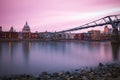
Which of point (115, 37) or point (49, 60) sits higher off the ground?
point (115, 37)

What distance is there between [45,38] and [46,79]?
120 meters

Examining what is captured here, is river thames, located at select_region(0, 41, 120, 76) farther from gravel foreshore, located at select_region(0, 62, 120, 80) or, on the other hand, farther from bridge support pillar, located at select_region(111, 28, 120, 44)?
bridge support pillar, located at select_region(111, 28, 120, 44)

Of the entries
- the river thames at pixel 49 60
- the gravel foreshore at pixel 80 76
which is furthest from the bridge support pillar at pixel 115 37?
the gravel foreshore at pixel 80 76

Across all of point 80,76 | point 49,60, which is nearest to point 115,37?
point 49,60

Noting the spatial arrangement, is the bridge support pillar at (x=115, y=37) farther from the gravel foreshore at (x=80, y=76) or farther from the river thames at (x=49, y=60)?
the gravel foreshore at (x=80, y=76)

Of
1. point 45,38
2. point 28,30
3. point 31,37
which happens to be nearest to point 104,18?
point 45,38

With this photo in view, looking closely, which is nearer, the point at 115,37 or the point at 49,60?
the point at 49,60

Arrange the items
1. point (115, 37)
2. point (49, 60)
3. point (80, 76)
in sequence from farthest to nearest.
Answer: point (115, 37) → point (49, 60) → point (80, 76)

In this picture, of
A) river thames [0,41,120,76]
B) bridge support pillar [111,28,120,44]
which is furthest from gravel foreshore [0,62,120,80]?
bridge support pillar [111,28,120,44]

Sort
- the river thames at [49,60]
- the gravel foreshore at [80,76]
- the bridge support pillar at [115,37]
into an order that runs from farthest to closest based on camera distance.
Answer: the bridge support pillar at [115,37], the river thames at [49,60], the gravel foreshore at [80,76]

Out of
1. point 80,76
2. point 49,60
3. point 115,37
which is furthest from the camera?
point 115,37

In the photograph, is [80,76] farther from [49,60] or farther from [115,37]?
[115,37]

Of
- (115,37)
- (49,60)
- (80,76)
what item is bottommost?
(49,60)

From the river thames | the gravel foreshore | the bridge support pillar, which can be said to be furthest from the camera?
the bridge support pillar
